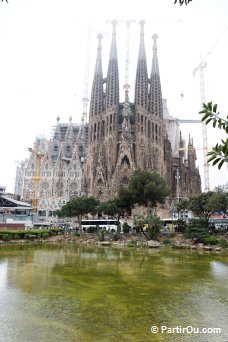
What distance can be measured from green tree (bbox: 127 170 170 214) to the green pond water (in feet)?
92.3

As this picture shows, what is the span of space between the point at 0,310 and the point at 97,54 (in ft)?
320

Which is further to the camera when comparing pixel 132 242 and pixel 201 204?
pixel 201 204

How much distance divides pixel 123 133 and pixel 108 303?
236 feet

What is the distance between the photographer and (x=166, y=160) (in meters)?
95.1

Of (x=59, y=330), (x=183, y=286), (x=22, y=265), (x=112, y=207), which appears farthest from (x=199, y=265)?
(x=112, y=207)

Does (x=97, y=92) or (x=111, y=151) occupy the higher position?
(x=97, y=92)

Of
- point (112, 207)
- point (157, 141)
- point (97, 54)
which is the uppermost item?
point (97, 54)

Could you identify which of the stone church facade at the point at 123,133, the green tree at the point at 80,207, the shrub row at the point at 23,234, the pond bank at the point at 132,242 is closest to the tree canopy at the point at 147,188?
the pond bank at the point at 132,242

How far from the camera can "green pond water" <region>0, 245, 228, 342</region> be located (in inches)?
376

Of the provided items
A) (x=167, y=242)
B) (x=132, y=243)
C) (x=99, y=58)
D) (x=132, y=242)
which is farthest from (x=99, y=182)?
(x=167, y=242)

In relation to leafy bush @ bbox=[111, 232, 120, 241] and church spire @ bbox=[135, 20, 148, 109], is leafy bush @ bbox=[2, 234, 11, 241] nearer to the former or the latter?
leafy bush @ bbox=[111, 232, 120, 241]

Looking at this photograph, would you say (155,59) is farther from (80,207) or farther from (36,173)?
(80,207)

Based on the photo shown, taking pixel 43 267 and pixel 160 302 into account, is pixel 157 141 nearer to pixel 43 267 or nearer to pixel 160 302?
pixel 43 267

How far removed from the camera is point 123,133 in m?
83.1
